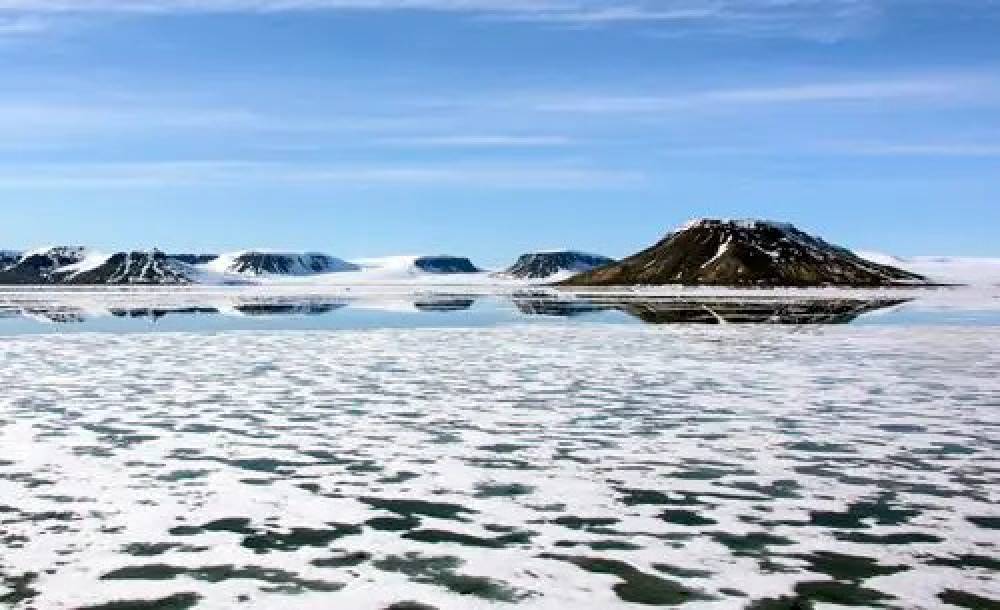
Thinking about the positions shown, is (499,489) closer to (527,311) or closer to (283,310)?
(527,311)

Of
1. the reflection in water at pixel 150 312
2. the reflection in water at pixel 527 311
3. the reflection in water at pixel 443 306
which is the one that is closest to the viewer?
the reflection in water at pixel 527 311

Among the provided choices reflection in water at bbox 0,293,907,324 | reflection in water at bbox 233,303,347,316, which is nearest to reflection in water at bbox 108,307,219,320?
reflection in water at bbox 0,293,907,324

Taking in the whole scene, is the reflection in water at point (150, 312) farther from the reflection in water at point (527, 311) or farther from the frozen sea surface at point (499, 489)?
the frozen sea surface at point (499, 489)

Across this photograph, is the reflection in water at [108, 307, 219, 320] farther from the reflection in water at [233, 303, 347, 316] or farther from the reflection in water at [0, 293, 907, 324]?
the reflection in water at [233, 303, 347, 316]

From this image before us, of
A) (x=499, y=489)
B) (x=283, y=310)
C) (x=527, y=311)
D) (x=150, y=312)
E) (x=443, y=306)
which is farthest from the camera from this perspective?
(x=443, y=306)

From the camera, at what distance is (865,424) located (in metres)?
21.1

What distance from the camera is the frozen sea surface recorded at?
1054 centimetres

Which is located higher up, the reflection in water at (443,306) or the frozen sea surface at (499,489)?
the reflection in water at (443,306)

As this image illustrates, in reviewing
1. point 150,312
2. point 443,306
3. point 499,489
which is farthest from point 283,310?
point 499,489

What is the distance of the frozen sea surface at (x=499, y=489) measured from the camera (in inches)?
415

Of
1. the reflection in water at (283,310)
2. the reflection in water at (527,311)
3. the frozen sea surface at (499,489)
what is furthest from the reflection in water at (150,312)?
the frozen sea surface at (499,489)

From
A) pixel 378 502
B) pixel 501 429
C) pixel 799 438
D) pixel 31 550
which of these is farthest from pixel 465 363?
pixel 31 550

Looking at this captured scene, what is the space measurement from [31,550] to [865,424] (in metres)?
15.6

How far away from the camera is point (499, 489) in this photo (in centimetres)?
1513
